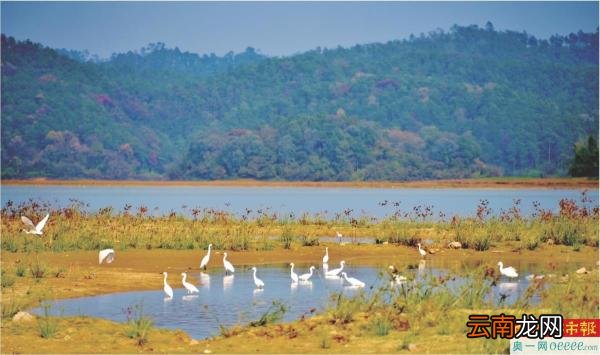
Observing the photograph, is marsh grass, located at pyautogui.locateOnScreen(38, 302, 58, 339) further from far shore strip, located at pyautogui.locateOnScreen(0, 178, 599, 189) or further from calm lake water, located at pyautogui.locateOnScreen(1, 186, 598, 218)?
far shore strip, located at pyautogui.locateOnScreen(0, 178, 599, 189)

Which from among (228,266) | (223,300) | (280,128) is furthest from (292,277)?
(280,128)

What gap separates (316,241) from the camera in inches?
1114

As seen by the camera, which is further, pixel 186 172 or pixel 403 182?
pixel 186 172

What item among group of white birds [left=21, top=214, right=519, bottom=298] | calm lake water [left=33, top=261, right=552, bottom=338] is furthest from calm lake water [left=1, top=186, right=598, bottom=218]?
calm lake water [left=33, top=261, right=552, bottom=338]

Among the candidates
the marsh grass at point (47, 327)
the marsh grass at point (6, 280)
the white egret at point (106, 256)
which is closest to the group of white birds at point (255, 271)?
the white egret at point (106, 256)

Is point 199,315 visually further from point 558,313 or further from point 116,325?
point 558,313

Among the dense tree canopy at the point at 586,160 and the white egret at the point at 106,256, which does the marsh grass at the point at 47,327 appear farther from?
the dense tree canopy at the point at 586,160

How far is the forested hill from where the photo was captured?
138 metres

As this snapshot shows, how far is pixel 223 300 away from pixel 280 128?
13039 centimetres

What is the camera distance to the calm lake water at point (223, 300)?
16.5 m

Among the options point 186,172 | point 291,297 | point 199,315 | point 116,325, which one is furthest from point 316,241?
point 186,172

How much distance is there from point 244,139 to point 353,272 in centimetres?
12050

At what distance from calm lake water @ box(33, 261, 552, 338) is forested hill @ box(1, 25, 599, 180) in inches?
4343

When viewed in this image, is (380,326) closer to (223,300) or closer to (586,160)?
(223,300)
